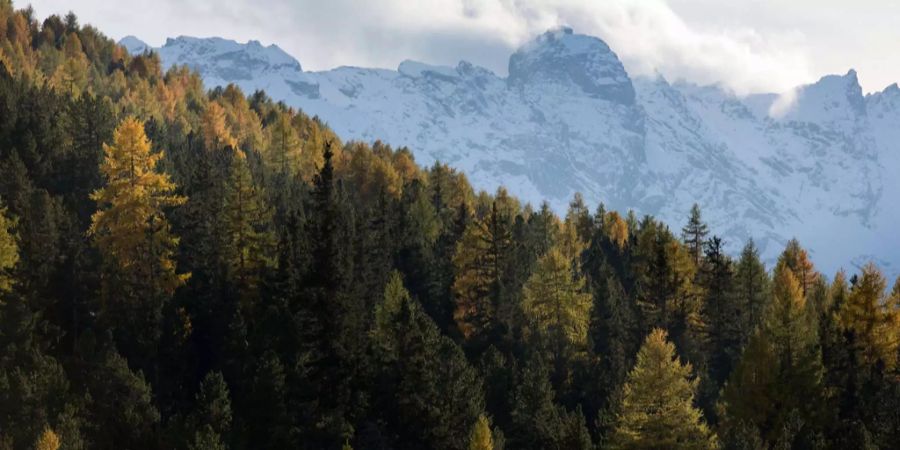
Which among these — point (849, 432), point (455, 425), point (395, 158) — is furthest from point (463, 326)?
point (395, 158)

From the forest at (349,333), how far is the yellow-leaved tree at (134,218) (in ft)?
0.40

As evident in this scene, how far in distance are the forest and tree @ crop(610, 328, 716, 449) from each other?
10cm

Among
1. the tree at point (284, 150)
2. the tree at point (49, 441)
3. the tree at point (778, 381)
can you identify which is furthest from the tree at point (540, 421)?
the tree at point (284, 150)

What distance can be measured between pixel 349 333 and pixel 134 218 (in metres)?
14.6

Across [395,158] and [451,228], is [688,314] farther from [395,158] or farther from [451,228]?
[395,158]

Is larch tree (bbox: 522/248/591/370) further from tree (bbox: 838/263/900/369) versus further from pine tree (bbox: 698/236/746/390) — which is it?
tree (bbox: 838/263/900/369)

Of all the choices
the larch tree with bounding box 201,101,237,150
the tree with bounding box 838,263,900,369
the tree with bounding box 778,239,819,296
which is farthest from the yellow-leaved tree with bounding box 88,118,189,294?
the larch tree with bounding box 201,101,237,150

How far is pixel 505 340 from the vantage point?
6091 cm

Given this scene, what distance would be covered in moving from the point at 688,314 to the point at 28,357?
40.8 meters

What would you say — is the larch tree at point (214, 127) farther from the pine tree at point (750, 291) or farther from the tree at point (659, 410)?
the tree at point (659, 410)

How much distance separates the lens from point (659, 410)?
131 ft

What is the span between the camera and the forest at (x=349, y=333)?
39656 mm

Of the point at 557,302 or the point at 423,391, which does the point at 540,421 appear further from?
the point at 557,302

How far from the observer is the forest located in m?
39.7
